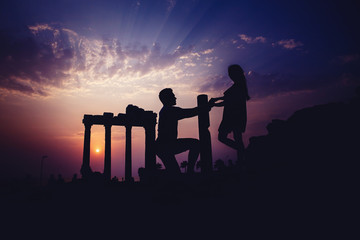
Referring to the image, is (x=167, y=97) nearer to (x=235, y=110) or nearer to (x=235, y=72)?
(x=235, y=110)

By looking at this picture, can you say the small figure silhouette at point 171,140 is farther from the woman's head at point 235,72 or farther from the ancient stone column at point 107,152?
the ancient stone column at point 107,152

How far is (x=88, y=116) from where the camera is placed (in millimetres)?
25812

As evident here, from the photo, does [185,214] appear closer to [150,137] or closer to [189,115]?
[189,115]

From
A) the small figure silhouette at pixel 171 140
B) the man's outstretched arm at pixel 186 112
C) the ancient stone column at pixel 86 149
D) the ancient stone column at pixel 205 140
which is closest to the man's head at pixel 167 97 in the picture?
the small figure silhouette at pixel 171 140

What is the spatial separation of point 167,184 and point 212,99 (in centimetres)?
272

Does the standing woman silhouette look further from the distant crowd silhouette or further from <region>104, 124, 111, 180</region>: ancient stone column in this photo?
<region>104, 124, 111, 180</region>: ancient stone column

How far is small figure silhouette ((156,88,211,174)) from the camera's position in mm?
5457

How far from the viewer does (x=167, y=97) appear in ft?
19.1

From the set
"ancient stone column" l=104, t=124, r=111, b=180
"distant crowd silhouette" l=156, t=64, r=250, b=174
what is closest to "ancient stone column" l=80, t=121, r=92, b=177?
"ancient stone column" l=104, t=124, r=111, b=180

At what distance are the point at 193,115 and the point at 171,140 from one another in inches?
41.6

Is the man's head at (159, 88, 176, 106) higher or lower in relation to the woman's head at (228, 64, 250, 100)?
lower

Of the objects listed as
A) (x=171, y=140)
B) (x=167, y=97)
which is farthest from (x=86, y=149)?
(x=171, y=140)

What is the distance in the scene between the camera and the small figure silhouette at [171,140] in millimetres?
5457

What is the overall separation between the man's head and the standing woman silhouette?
4.00 ft
